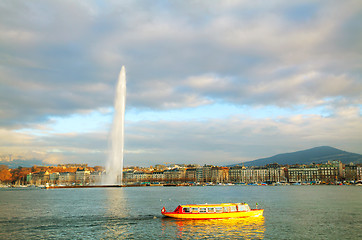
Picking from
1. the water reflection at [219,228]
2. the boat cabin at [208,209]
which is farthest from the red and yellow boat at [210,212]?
the water reflection at [219,228]

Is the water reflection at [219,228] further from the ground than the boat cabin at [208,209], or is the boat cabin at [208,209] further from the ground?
the boat cabin at [208,209]

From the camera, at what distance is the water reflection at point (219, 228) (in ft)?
112

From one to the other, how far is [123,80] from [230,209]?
3384 inches

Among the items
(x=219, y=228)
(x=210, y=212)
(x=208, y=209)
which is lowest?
(x=219, y=228)

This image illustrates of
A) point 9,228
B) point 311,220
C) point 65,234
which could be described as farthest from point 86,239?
point 311,220

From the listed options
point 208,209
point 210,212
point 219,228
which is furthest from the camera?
point 208,209

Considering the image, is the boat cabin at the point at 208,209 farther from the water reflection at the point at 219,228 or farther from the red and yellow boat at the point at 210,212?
the water reflection at the point at 219,228

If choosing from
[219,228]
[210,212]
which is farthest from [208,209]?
[219,228]

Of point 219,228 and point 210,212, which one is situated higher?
point 210,212

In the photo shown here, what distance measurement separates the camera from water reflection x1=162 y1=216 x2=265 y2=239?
34250 millimetres

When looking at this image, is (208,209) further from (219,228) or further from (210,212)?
(219,228)

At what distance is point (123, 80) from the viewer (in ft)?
401

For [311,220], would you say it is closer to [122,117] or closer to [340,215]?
[340,215]

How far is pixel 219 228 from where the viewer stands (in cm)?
3781
